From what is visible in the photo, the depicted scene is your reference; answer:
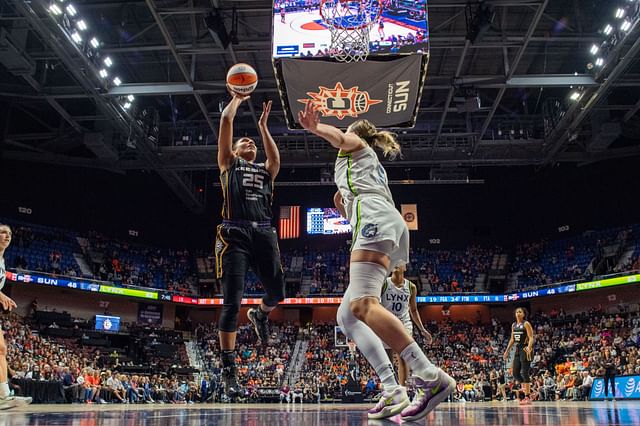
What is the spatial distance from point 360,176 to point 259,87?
16243 millimetres

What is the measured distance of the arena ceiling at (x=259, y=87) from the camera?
15.3 meters

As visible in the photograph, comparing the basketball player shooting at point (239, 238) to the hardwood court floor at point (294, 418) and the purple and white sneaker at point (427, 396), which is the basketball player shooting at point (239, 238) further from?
the purple and white sneaker at point (427, 396)

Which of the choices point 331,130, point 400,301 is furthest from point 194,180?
point 331,130

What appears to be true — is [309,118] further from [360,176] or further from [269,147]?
[269,147]

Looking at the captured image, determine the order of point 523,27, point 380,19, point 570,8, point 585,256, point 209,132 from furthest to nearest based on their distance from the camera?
point 585,256 < point 209,132 < point 523,27 < point 570,8 < point 380,19

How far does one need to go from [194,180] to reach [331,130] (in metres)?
27.6

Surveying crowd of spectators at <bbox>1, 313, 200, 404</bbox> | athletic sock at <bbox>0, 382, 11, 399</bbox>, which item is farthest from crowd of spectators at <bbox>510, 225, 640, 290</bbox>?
athletic sock at <bbox>0, 382, 11, 399</bbox>

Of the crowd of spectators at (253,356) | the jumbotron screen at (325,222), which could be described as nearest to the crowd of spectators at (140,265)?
the crowd of spectators at (253,356)

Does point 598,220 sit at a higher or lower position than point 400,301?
higher

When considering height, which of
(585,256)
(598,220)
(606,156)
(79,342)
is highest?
(606,156)

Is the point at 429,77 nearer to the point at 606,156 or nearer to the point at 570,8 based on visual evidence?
the point at 570,8

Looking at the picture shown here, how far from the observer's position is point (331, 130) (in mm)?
3738

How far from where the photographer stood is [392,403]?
3549 mm

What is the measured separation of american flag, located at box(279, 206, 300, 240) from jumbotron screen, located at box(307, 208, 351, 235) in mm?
646
